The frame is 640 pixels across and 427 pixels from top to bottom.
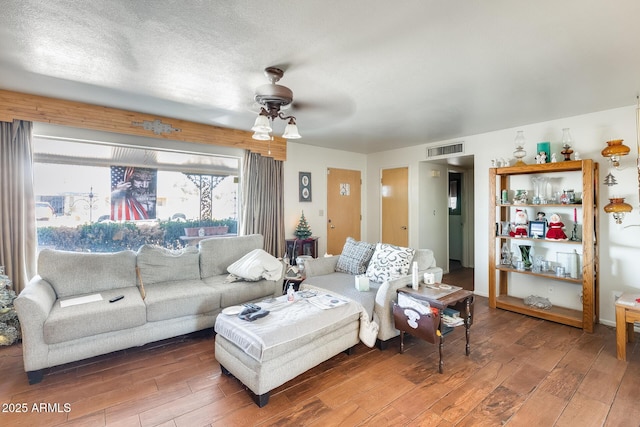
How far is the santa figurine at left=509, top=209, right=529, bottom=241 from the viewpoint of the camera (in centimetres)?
370

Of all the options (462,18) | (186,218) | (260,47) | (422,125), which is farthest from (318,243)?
(462,18)

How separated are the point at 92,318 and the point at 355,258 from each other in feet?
8.34

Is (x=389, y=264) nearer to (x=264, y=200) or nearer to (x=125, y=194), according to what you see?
(x=264, y=200)

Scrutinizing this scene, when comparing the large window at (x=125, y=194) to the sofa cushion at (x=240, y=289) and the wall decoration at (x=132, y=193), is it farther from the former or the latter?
the sofa cushion at (x=240, y=289)

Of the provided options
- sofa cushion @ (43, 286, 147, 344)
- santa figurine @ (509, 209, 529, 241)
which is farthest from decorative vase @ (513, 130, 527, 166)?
sofa cushion @ (43, 286, 147, 344)

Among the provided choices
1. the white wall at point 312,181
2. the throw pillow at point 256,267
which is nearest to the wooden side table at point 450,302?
the throw pillow at point 256,267

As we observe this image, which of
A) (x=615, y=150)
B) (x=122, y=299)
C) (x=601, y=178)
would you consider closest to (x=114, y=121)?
(x=122, y=299)

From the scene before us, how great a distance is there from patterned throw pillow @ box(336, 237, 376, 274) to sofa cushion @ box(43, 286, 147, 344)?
2099 millimetres

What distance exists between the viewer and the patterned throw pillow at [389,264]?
3.06m

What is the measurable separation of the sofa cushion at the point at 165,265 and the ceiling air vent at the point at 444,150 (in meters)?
3.94

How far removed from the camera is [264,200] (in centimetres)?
452

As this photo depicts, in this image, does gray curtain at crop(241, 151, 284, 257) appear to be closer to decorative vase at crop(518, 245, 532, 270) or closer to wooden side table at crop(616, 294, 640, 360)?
decorative vase at crop(518, 245, 532, 270)

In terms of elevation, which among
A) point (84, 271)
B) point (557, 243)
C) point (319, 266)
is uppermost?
point (557, 243)

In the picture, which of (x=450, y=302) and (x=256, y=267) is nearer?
(x=450, y=302)
